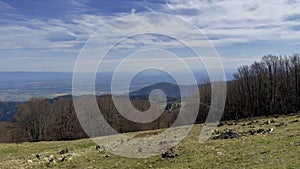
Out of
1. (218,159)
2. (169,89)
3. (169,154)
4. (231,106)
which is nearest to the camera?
(218,159)

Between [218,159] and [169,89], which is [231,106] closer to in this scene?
[169,89]

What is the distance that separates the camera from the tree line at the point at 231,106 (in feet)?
251

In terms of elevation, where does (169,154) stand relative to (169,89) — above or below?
below

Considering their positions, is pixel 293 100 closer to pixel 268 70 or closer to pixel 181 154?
pixel 268 70

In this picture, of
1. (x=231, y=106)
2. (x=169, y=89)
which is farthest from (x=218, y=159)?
(x=231, y=106)

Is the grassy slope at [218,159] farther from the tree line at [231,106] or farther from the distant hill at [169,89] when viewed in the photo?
the tree line at [231,106]

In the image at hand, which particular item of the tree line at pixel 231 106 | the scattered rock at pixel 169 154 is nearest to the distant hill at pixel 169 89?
the scattered rock at pixel 169 154

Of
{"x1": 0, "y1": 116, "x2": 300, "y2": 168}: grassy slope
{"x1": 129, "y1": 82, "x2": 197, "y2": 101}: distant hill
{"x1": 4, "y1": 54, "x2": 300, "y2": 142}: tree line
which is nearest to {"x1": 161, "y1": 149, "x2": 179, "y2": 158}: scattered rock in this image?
{"x1": 0, "y1": 116, "x2": 300, "y2": 168}: grassy slope

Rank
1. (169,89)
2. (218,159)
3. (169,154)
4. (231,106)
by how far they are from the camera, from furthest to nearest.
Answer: (231,106) → (169,89) → (169,154) → (218,159)

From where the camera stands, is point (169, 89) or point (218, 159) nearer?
point (218, 159)

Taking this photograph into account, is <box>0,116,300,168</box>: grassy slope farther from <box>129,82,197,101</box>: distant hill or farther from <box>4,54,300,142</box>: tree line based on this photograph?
<box>4,54,300,142</box>: tree line

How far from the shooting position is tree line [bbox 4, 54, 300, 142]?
7662 centimetres

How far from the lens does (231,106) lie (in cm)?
9119

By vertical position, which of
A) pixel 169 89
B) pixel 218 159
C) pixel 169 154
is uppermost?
pixel 169 89
